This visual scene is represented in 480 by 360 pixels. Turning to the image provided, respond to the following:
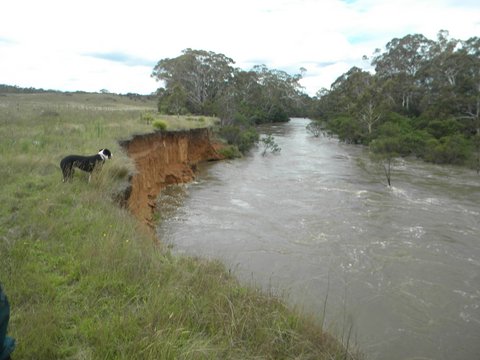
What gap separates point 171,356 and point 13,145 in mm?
10447

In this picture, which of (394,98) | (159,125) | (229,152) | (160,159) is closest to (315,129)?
(394,98)

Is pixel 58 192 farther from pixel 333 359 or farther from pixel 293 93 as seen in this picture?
pixel 293 93

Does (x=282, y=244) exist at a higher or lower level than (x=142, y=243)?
lower

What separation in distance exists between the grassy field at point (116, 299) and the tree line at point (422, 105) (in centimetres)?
2037

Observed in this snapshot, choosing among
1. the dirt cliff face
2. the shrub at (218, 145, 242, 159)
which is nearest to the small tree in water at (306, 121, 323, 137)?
the shrub at (218, 145, 242, 159)

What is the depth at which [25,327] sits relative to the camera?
3.36 m

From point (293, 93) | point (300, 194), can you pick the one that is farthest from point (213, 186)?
point (293, 93)

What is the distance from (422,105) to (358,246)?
37022 millimetres

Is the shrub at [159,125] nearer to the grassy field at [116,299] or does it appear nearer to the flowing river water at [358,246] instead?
the flowing river water at [358,246]

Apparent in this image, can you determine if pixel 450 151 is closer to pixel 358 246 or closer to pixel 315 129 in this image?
pixel 358 246

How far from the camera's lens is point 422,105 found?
4294 centimetres

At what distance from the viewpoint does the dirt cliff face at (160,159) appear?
13398 millimetres

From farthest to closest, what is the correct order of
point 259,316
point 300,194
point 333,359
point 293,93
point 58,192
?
point 293,93 → point 300,194 → point 58,192 → point 259,316 → point 333,359

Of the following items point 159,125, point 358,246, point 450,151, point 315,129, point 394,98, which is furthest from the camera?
point 315,129
